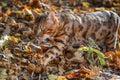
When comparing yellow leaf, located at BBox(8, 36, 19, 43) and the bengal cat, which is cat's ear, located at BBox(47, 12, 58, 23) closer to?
the bengal cat

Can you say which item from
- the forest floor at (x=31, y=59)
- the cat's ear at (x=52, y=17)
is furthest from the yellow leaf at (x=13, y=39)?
the cat's ear at (x=52, y=17)

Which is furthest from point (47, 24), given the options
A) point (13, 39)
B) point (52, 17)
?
point (13, 39)

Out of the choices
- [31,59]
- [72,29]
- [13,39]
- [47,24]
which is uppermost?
[47,24]

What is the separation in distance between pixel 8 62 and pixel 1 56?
0.80ft

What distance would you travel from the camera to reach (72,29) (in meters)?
5.96

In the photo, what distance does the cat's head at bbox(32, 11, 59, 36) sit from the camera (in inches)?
218

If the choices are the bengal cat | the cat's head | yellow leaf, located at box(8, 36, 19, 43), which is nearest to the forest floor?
yellow leaf, located at box(8, 36, 19, 43)

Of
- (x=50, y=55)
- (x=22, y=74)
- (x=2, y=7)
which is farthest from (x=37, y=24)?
(x=2, y=7)

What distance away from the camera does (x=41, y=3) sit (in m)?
8.27

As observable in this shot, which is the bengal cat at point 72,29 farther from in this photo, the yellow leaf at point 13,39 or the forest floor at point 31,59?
the yellow leaf at point 13,39

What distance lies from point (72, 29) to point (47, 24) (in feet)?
1.89

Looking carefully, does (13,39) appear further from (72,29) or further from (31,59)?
(72,29)

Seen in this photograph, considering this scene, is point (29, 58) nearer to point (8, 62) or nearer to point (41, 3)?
point (8, 62)

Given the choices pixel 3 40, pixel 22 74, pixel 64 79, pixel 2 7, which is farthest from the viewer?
pixel 2 7
